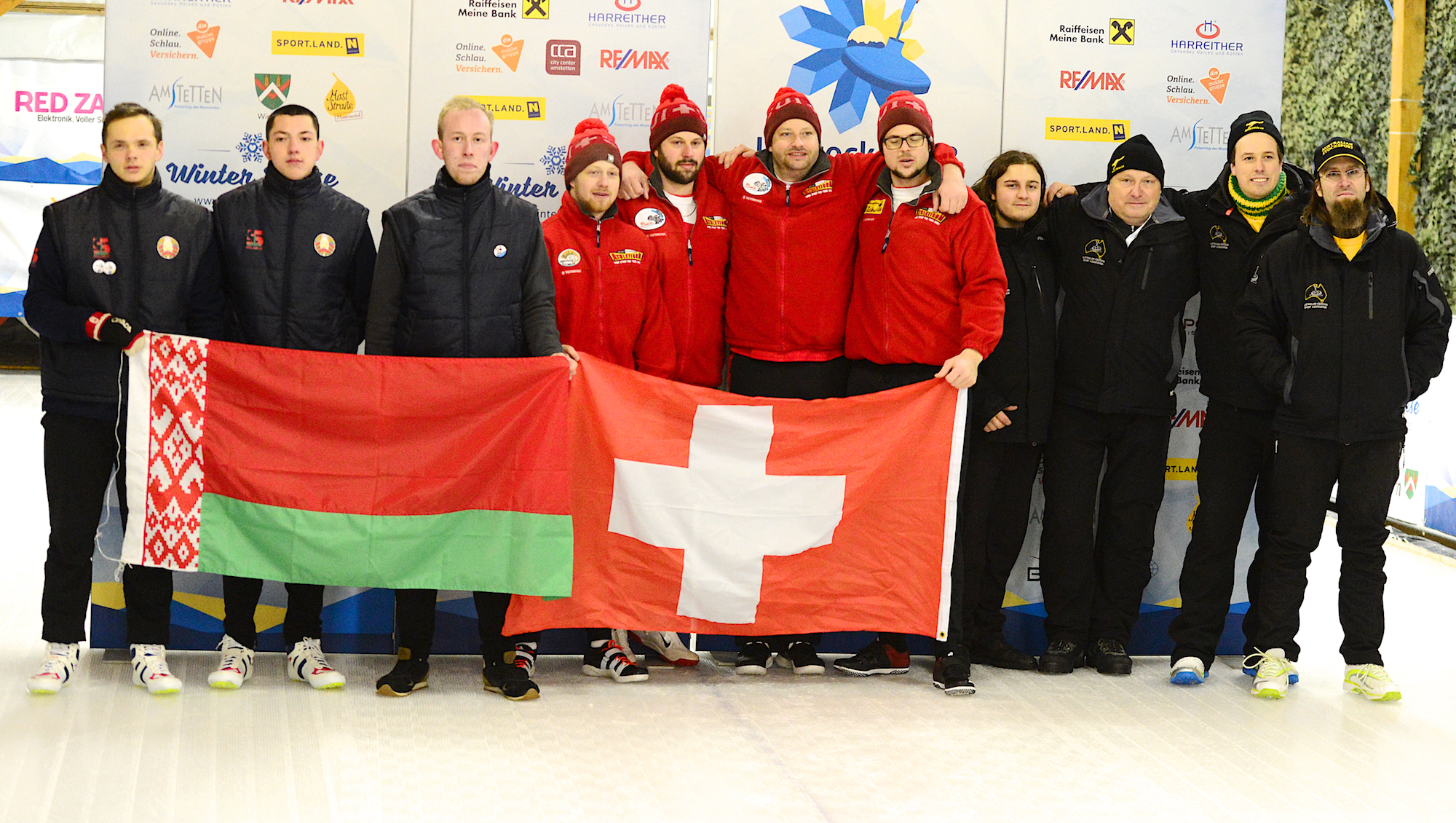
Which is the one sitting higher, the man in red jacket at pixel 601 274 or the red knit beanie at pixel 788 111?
the red knit beanie at pixel 788 111

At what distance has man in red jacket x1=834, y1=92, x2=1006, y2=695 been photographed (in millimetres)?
3869

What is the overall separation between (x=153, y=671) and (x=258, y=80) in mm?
1862

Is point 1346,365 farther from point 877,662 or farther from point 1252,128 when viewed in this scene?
point 877,662

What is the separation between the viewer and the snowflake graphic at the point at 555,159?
4.23 meters

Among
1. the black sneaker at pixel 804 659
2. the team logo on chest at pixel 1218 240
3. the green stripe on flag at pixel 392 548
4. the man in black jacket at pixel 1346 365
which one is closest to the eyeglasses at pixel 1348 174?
the man in black jacket at pixel 1346 365

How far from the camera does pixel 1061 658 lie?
4172mm

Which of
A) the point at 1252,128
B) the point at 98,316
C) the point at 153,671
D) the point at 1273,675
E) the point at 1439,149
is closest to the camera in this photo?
the point at 98,316

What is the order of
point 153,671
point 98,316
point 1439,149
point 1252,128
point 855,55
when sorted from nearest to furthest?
point 98,316 → point 153,671 → point 1252,128 → point 855,55 → point 1439,149

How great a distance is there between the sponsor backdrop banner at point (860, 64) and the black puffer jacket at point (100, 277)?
1752 millimetres

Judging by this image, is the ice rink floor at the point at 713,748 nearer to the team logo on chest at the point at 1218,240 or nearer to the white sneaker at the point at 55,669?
the white sneaker at the point at 55,669

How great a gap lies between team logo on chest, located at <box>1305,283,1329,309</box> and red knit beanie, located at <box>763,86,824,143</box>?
1.58 m

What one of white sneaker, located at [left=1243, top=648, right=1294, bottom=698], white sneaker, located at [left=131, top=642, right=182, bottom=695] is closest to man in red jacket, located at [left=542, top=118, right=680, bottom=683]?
white sneaker, located at [left=131, top=642, right=182, bottom=695]

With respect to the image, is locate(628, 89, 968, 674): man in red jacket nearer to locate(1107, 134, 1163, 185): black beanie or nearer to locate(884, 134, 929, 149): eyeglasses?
locate(884, 134, 929, 149): eyeglasses

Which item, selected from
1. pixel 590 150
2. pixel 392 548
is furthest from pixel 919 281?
pixel 392 548
